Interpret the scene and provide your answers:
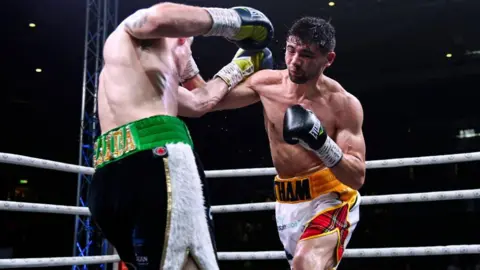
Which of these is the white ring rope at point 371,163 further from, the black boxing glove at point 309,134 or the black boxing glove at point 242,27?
the black boxing glove at point 242,27

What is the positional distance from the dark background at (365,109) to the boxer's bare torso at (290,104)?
4.98 metres

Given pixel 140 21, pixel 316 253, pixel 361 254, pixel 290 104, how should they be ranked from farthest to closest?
1. pixel 361 254
2. pixel 290 104
3. pixel 316 253
4. pixel 140 21

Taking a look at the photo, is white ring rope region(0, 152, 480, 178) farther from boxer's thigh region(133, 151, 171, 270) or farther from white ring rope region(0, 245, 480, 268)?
boxer's thigh region(133, 151, 171, 270)

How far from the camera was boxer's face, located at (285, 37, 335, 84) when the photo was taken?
2.02 m

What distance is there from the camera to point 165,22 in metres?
1.34

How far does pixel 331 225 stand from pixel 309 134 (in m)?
0.40

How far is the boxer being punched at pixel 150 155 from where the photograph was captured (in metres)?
1.27

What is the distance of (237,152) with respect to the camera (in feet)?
29.6

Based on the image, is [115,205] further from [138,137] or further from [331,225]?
[331,225]

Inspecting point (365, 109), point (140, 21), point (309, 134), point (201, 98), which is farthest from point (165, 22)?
point (365, 109)

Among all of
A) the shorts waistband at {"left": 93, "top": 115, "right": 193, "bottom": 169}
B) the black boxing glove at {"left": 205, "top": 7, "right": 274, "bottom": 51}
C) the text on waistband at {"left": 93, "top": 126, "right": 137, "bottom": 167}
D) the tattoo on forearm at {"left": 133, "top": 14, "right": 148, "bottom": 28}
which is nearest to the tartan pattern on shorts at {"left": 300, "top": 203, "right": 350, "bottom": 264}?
the black boxing glove at {"left": 205, "top": 7, "right": 274, "bottom": 51}

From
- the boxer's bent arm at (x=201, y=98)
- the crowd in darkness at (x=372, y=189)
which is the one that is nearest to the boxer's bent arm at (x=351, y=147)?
the boxer's bent arm at (x=201, y=98)

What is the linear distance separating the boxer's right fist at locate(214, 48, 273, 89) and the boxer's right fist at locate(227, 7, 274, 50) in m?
0.35

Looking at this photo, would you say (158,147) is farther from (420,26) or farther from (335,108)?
(420,26)
